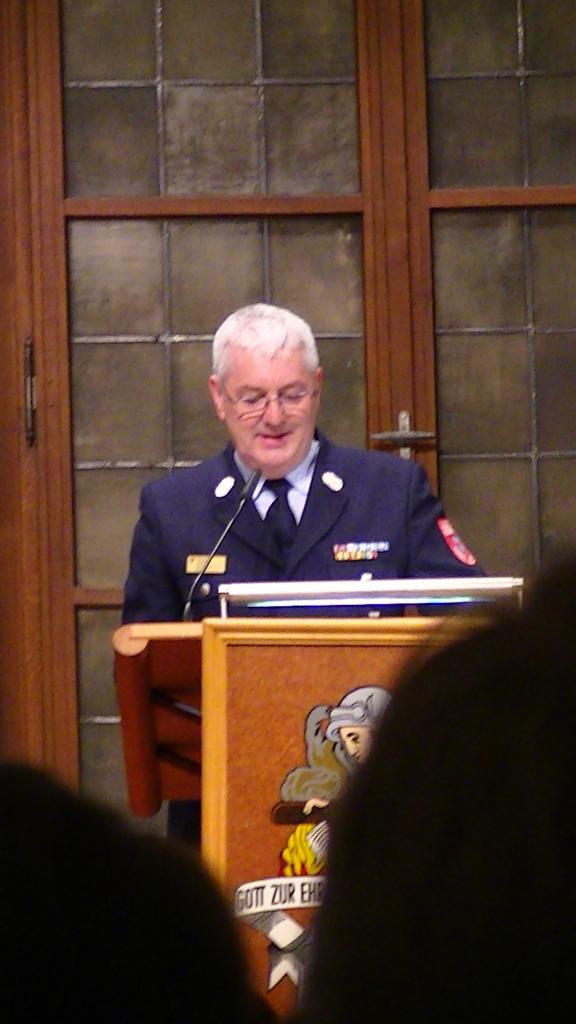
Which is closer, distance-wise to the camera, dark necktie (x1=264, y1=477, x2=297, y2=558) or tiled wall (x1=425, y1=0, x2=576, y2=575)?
dark necktie (x1=264, y1=477, x2=297, y2=558)

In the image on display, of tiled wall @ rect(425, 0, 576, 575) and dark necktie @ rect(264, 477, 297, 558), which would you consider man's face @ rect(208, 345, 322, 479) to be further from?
tiled wall @ rect(425, 0, 576, 575)

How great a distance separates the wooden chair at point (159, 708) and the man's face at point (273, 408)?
0.79m

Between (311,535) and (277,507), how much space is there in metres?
0.08

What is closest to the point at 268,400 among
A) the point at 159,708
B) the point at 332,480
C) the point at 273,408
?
the point at 273,408

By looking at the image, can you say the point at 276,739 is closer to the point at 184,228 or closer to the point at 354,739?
the point at 354,739

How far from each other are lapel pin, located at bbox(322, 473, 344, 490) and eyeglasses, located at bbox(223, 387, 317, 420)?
0.12 meters

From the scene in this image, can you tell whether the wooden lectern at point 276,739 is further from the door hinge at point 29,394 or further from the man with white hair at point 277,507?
the door hinge at point 29,394

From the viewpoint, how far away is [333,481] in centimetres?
274

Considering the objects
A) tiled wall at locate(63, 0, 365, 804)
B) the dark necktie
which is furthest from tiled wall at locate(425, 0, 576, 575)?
the dark necktie

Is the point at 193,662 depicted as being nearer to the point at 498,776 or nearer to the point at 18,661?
the point at 498,776

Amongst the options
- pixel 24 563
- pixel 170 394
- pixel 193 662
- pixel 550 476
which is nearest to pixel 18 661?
pixel 24 563

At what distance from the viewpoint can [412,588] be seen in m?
1.84

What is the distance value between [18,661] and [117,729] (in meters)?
0.28

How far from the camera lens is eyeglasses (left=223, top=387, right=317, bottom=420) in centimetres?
270
